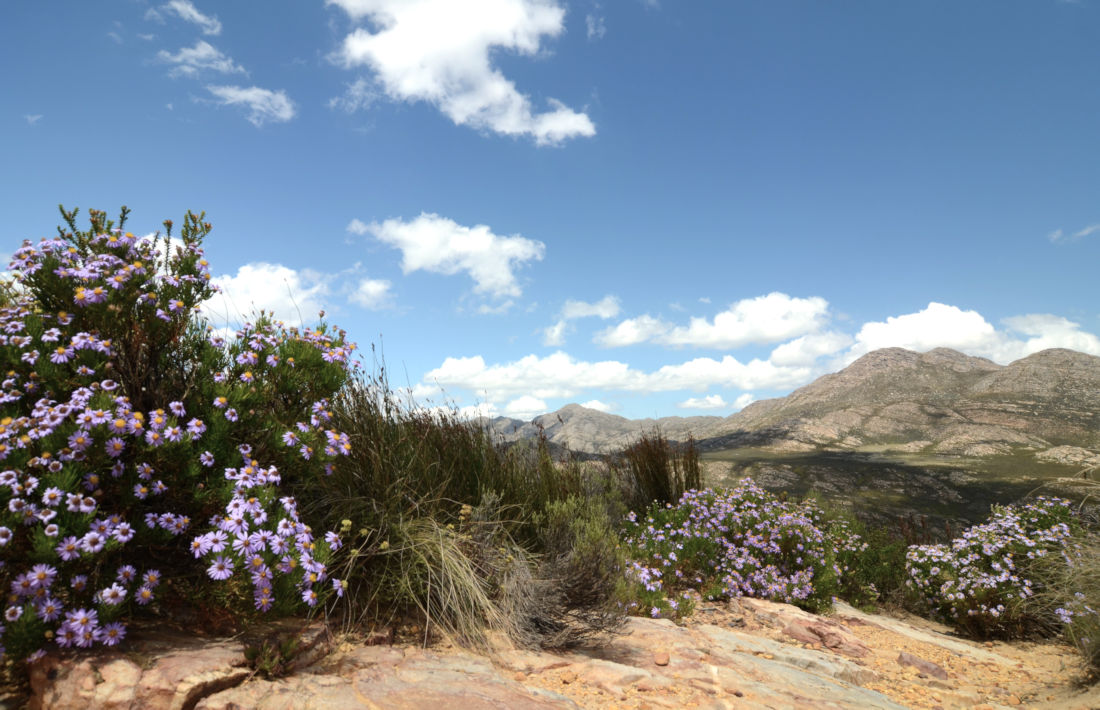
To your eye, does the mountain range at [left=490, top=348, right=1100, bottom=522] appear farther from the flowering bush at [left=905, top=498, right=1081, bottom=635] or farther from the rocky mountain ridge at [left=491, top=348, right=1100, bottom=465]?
the flowering bush at [left=905, top=498, right=1081, bottom=635]

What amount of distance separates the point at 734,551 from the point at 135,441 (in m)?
5.58

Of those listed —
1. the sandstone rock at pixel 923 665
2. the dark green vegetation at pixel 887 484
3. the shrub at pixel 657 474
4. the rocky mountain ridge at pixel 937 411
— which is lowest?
the sandstone rock at pixel 923 665

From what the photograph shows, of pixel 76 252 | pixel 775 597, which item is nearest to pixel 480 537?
pixel 76 252

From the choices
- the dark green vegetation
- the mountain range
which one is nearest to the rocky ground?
the mountain range

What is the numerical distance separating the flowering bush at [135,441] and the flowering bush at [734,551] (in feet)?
11.8

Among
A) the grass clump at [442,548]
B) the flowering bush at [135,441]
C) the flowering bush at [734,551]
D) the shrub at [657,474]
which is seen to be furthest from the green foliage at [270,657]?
the shrub at [657,474]

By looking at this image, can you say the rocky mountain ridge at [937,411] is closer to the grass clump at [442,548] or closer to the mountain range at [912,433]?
the mountain range at [912,433]

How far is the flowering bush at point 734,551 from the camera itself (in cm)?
584

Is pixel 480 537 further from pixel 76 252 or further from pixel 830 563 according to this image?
pixel 830 563

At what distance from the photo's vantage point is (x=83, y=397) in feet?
8.78

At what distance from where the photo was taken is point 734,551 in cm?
617

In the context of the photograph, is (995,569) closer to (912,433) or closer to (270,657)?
→ (270,657)

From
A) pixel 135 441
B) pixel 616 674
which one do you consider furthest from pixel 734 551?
pixel 135 441

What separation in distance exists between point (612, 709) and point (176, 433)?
258 cm
